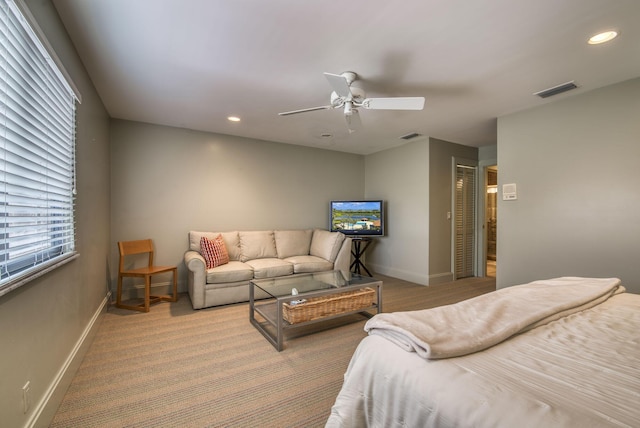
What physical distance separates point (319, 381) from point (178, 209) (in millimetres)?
3226

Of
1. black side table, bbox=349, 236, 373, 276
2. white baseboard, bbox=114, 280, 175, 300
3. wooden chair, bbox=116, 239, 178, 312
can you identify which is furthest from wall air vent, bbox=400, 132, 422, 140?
white baseboard, bbox=114, 280, 175, 300

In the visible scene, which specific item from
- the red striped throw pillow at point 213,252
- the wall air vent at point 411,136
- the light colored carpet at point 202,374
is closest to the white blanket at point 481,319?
the light colored carpet at point 202,374

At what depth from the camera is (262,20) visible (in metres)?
1.86

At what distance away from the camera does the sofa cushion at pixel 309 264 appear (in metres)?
3.98

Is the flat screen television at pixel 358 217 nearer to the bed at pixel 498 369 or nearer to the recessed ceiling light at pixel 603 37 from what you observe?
the recessed ceiling light at pixel 603 37

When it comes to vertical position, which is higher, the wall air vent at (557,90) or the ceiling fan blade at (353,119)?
the wall air vent at (557,90)

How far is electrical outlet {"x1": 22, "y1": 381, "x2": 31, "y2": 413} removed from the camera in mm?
1280

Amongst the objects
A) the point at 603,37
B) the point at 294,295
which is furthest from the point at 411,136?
the point at 294,295

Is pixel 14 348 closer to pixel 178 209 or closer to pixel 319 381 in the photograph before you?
pixel 319 381

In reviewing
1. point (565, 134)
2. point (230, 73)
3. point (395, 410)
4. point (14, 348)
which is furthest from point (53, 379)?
point (565, 134)

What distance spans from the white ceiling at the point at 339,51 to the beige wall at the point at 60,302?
294mm

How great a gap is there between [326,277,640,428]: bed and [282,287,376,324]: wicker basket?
1.43 metres

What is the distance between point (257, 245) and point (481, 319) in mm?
3558

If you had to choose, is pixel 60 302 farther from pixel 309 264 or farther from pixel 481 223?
pixel 481 223
